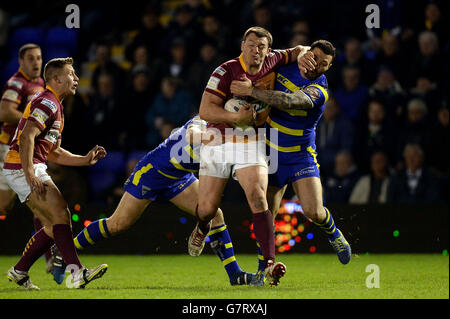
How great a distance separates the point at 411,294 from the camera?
6.06 metres

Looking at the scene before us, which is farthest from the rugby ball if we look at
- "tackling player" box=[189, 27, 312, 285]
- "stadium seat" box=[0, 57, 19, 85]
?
"stadium seat" box=[0, 57, 19, 85]

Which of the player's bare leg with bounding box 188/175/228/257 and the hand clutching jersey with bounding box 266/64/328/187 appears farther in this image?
the hand clutching jersey with bounding box 266/64/328/187

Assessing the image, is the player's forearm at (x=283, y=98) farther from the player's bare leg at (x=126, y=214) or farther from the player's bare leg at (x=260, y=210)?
the player's bare leg at (x=126, y=214)

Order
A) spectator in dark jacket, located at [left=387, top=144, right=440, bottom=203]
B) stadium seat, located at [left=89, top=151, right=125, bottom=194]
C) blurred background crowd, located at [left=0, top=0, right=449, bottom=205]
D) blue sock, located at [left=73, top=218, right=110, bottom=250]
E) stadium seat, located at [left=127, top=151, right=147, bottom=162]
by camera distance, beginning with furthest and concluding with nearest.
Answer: stadium seat, located at [left=89, top=151, right=125, bottom=194] → stadium seat, located at [left=127, top=151, right=147, bottom=162] → blurred background crowd, located at [left=0, top=0, right=449, bottom=205] → spectator in dark jacket, located at [left=387, top=144, right=440, bottom=203] → blue sock, located at [left=73, top=218, right=110, bottom=250]

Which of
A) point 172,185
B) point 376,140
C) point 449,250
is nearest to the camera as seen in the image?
point 172,185

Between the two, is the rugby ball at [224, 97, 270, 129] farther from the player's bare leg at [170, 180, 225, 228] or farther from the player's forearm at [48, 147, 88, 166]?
the player's forearm at [48, 147, 88, 166]

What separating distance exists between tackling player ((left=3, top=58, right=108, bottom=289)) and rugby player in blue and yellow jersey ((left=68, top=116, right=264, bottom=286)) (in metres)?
0.49

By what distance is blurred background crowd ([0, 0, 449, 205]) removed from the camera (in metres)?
9.95

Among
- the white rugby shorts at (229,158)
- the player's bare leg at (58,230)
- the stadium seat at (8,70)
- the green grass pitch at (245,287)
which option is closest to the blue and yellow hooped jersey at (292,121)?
the white rugby shorts at (229,158)

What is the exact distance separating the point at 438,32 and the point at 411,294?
5439mm

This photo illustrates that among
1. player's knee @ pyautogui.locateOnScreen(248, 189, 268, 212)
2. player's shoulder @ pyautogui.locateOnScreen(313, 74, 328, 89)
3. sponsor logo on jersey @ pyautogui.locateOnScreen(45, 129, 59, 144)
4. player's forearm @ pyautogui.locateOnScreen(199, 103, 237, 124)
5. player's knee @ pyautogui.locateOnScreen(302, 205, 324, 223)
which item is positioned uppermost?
player's shoulder @ pyautogui.locateOnScreen(313, 74, 328, 89)

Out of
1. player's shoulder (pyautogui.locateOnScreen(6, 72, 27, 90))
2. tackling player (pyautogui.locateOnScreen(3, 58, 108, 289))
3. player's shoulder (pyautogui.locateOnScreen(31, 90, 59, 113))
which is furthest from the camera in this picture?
player's shoulder (pyautogui.locateOnScreen(6, 72, 27, 90))

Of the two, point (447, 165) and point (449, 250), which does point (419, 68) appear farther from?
point (449, 250)

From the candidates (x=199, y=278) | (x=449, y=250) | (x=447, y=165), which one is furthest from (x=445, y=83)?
(x=199, y=278)
